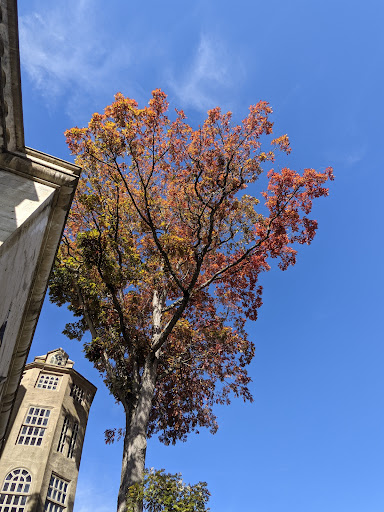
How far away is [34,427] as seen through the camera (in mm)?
19172

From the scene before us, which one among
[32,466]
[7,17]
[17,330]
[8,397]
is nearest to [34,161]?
[7,17]

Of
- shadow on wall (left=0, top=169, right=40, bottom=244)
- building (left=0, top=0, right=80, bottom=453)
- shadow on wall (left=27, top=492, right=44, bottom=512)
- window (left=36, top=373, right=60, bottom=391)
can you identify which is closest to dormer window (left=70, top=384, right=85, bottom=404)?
window (left=36, top=373, right=60, bottom=391)

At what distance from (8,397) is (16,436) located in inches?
487

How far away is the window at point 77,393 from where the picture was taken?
22078 mm

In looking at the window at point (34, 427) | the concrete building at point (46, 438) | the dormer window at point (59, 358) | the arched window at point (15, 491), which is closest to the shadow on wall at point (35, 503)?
the concrete building at point (46, 438)

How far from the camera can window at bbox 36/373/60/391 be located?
836 inches

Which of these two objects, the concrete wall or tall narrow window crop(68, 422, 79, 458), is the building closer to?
the concrete wall

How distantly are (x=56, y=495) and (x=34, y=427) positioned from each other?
351 cm

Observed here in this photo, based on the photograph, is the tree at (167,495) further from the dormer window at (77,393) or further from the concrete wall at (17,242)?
the dormer window at (77,393)

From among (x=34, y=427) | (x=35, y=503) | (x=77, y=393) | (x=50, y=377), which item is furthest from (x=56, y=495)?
(x=50, y=377)

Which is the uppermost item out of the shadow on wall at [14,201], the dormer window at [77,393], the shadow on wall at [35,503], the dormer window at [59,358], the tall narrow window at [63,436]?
the dormer window at [59,358]

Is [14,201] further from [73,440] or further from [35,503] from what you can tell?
[73,440]

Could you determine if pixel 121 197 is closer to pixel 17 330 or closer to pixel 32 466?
pixel 17 330

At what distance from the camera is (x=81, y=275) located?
12430 mm
